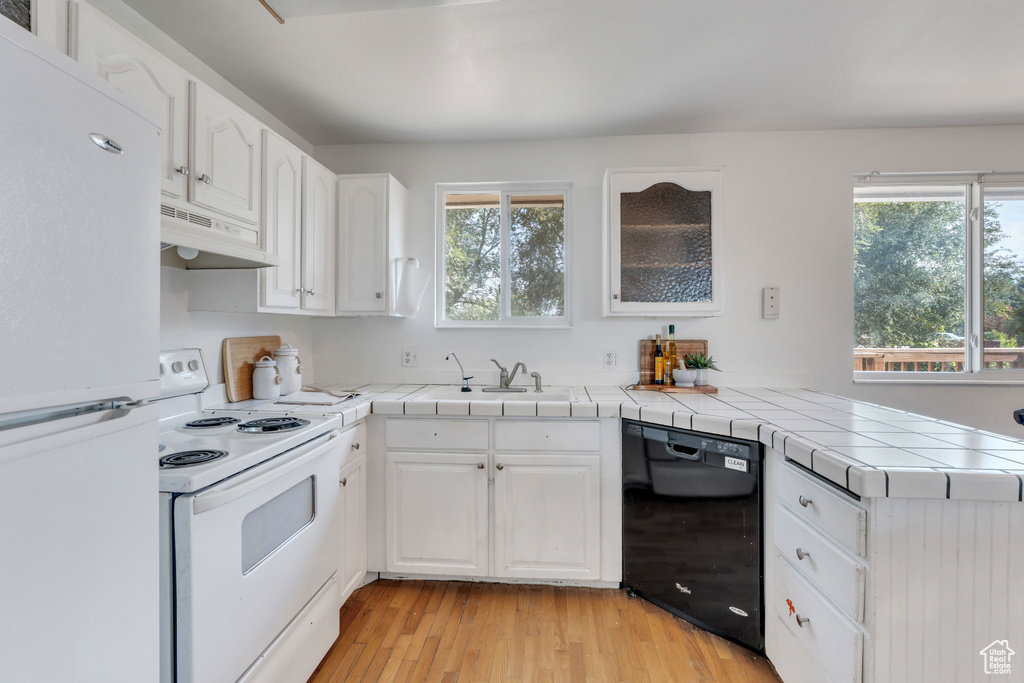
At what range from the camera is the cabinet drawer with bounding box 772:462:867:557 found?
112cm

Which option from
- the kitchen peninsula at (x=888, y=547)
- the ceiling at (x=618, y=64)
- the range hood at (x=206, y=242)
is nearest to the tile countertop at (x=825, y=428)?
the kitchen peninsula at (x=888, y=547)

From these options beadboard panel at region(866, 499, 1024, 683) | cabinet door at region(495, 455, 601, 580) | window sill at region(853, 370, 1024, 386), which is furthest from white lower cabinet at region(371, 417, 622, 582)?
window sill at region(853, 370, 1024, 386)

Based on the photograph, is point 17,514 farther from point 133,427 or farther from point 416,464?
point 416,464

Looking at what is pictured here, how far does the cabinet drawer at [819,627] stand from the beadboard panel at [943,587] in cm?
5

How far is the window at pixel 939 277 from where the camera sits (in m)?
2.38

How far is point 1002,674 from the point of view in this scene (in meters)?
1.04

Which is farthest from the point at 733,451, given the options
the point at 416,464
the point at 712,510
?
the point at 416,464

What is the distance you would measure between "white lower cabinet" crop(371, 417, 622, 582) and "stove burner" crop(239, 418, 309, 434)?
515 millimetres

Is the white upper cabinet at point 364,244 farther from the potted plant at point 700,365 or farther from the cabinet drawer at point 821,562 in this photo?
the cabinet drawer at point 821,562

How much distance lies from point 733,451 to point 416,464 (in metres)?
1.31

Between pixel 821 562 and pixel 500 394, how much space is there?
153 centimetres

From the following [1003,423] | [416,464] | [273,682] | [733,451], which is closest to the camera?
[273,682]

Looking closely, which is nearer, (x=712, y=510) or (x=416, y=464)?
(x=712, y=510)

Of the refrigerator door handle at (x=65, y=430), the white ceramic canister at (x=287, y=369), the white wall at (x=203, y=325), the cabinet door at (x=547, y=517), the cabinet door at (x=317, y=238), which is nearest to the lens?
the refrigerator door handle at (x=65, y=430)
